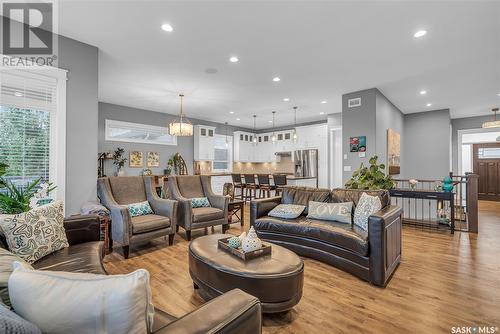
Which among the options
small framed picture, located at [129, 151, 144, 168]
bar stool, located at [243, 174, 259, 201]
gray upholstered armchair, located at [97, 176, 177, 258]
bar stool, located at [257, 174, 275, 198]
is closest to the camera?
gray upholstered armchair, located at [97, 176, 177, 258]

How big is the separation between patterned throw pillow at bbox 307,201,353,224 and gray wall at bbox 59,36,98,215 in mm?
3226

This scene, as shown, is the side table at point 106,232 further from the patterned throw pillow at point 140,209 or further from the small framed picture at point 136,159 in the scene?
the small framed picture at point 136,159

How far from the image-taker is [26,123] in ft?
10.2

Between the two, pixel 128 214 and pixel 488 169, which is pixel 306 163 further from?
pixel 488 169

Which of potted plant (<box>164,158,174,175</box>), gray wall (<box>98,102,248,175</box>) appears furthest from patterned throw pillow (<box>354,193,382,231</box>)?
gray wall (<box>98,102,248,175</box>)

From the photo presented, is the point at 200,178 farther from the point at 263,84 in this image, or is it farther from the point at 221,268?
the point at 221,268

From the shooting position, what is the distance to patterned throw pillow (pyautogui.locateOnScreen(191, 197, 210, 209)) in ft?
14.3

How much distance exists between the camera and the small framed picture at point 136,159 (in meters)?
6.92

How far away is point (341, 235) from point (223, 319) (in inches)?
85.6

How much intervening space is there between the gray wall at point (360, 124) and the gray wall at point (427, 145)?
3.24 meters

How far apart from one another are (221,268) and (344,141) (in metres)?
4.86

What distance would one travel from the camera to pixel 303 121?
9.22 metres

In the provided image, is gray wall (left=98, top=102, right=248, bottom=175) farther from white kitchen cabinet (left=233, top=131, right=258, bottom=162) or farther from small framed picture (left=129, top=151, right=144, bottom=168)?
white kitchen cabinet (left=233, top=131, right=258, bottom=162)

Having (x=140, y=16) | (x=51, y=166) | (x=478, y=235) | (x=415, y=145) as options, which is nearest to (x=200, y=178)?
(x=51, y=166)
